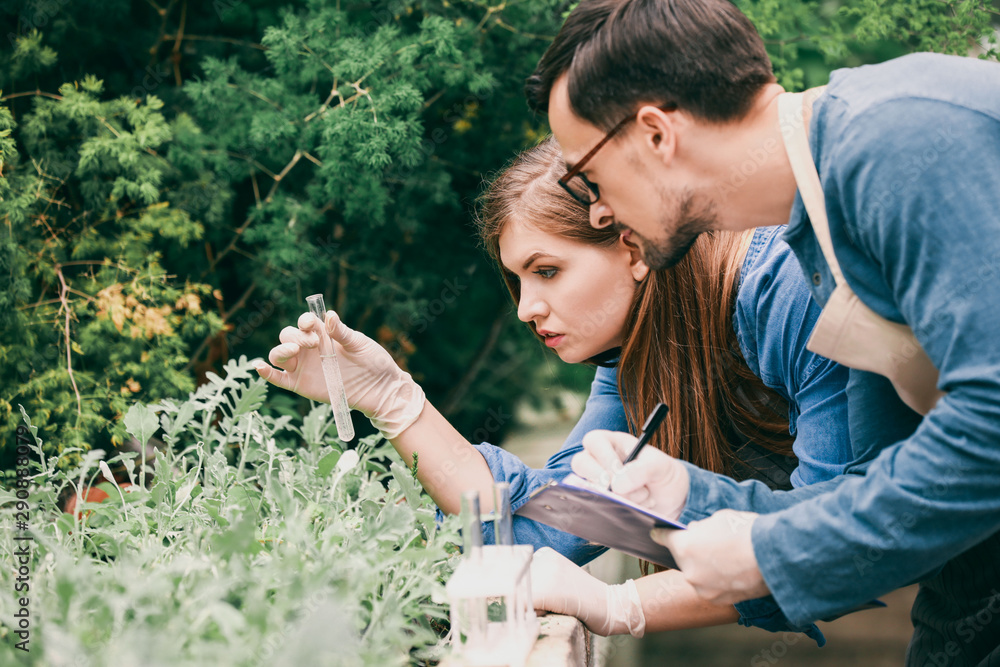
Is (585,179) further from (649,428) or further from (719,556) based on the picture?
(719,556)

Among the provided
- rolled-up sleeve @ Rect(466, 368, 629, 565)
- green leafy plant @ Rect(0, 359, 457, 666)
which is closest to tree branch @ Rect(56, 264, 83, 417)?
green leafy plant @ Rect(0, 359, 457, 666)

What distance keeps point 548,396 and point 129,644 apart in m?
2.85

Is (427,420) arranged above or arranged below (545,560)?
above

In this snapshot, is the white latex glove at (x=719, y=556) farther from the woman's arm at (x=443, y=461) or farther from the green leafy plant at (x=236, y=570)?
the woman's arm at (x=443, y=461)

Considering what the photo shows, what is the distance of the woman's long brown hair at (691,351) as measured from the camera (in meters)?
1.58

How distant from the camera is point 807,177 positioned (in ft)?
3.39

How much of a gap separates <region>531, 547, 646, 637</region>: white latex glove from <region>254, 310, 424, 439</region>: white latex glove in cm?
40

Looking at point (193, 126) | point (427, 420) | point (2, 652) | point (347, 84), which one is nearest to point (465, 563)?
point (2, 652)

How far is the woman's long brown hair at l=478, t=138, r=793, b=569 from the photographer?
62.2 inches

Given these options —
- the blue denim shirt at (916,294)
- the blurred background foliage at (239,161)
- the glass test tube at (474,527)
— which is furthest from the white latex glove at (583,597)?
the blurred background foliage at (239,161)

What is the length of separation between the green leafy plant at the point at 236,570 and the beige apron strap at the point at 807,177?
0.64 metres

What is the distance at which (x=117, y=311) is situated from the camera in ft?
5.60

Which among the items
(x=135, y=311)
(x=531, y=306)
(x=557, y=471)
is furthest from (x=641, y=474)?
(x=135, y=311)

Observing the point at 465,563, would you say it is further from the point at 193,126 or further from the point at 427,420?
the point at 193,126
